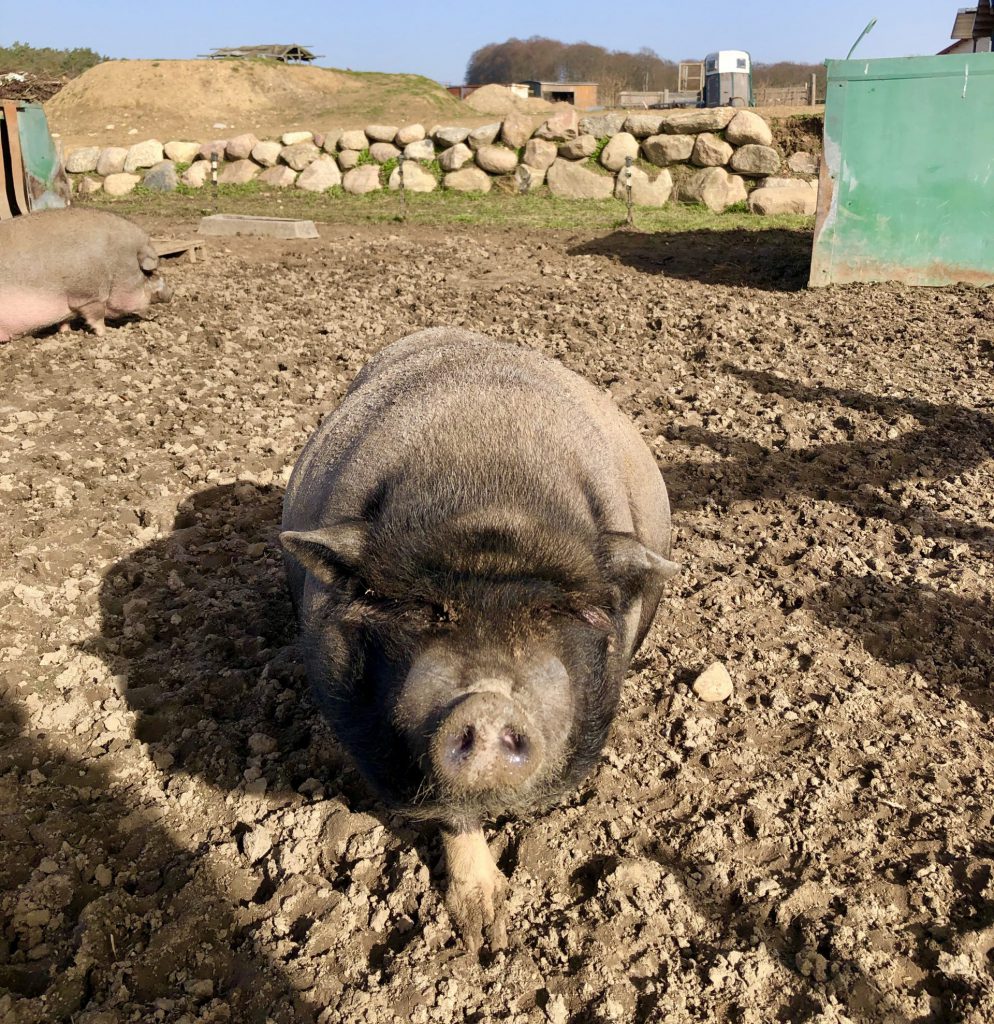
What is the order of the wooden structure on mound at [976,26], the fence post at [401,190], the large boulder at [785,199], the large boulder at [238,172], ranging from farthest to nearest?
the large boulder at [238,172] < the large boulder at [785,199] < the fence post at [401,190] < the wooden structure on mound at [976,26]

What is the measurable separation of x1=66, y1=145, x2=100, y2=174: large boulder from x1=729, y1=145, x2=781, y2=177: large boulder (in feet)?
40.9

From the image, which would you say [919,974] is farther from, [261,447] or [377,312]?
[377,312]

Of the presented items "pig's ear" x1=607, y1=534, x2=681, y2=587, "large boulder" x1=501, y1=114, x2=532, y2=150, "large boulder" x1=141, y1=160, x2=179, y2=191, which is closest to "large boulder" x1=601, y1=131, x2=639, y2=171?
"large boulder" x1=501, y1=114, x2=532, y2=150

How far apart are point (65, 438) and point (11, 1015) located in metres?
4.15

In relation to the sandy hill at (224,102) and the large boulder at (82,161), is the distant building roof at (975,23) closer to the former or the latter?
the sandy hill at (224,102)

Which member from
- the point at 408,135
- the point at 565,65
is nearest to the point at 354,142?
the point at 408,135

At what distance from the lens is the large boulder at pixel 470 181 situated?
17031mm

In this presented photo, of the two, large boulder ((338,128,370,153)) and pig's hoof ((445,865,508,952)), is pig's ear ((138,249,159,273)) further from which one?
large boulder ((338,128,370,153))

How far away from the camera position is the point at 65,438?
228 inches

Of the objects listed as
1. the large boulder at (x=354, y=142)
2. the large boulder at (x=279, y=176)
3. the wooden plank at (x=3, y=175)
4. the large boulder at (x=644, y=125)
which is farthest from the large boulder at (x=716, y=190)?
the wooden plank at (x=3, y=175)

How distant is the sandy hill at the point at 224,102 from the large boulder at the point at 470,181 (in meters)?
2.43

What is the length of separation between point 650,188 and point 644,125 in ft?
4.71

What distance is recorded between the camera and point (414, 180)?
1731 cm

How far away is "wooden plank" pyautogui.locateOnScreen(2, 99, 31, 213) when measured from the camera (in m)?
10.4
